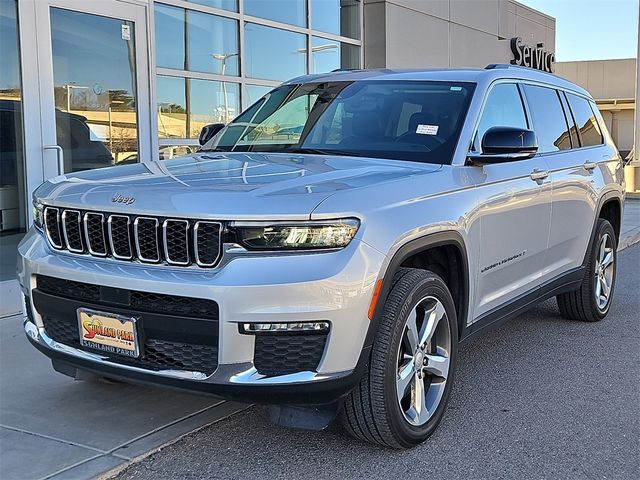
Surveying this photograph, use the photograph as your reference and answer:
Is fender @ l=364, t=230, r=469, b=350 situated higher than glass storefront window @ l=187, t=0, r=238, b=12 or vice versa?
glass storefront window @ l=187, t=0, r=238, b=12

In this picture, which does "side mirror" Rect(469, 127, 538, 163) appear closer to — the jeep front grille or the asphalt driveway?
the asphalt driveway

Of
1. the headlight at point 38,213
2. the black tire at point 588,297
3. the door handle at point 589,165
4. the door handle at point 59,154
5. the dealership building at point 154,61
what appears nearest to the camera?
the headlight at point 38,213

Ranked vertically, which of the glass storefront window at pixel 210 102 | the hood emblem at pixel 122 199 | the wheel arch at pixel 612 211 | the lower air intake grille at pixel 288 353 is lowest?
the lower air intake grille at pixel 288 353

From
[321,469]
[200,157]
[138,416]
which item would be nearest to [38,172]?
[200,157]

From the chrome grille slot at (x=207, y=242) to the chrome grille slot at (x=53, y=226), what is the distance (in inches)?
34.2

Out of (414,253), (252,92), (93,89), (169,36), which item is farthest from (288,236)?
(252,92)

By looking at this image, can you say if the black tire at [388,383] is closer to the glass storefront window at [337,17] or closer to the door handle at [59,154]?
the door handle at [59,154]

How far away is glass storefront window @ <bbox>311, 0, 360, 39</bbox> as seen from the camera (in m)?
11.7

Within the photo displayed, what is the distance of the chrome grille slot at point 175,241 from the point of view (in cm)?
319

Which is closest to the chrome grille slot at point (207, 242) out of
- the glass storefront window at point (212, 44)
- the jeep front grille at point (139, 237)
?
the jeep front grille at point (139, 237)

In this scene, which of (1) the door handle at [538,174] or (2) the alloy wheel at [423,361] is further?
(1) the door handle at [538,174]

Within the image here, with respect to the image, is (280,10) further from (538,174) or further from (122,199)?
(122,199)

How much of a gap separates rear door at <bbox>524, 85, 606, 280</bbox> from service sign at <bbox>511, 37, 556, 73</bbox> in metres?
11.0

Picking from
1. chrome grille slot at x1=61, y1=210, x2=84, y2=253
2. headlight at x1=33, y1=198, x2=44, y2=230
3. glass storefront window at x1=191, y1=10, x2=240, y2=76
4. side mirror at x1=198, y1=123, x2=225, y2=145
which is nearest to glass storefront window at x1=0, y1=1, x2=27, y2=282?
side mirror at x1=198, y1=123, x2=225, y2=145
